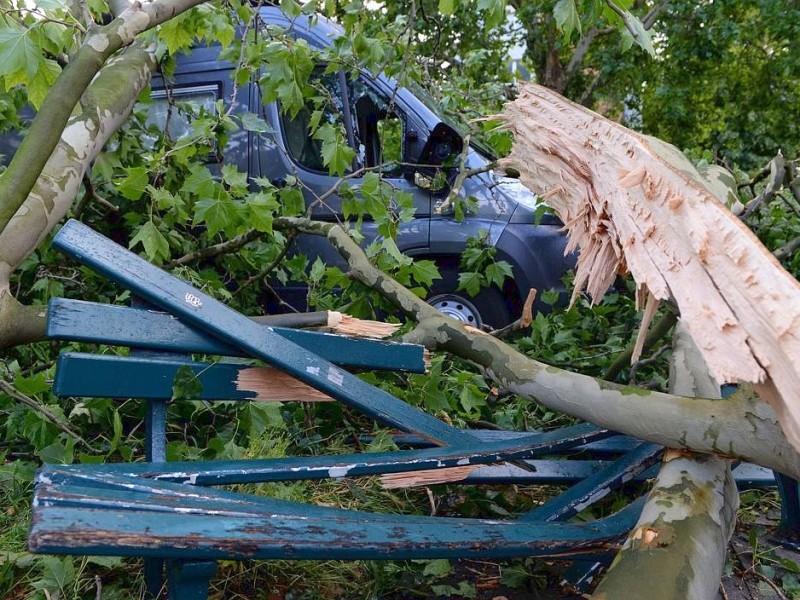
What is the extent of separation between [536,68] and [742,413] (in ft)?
42.0

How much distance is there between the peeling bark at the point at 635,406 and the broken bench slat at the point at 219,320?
350mm

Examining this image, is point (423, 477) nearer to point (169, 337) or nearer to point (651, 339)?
point (169, 337)

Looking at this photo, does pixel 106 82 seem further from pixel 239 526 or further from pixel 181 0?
pixel 239 526

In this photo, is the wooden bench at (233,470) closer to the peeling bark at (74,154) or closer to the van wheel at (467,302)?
the peeling bark at (74,154)

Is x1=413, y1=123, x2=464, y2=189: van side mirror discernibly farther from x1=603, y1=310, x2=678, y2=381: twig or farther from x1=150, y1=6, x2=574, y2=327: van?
x1=603, y1=310, x2=678, y2=381: twig

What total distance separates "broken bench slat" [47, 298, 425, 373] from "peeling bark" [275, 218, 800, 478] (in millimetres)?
240

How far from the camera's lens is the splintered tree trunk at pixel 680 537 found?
1298 mm

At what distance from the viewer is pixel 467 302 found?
493 cm

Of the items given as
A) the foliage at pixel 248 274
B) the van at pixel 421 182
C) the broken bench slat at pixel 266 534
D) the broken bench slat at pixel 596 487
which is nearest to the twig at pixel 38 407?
the foliage at pixel 248 274

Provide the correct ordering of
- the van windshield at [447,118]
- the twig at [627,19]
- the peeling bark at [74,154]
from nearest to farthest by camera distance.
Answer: the peeling bark at [74,154], the twig at [627,19], the van windshield at [447,118]

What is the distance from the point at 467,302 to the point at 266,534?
12.3ft

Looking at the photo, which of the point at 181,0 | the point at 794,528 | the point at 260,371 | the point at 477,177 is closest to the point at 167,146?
the point at 181,0

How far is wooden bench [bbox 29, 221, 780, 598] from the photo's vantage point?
1209 mm

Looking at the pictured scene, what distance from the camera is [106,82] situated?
9.74 ft
